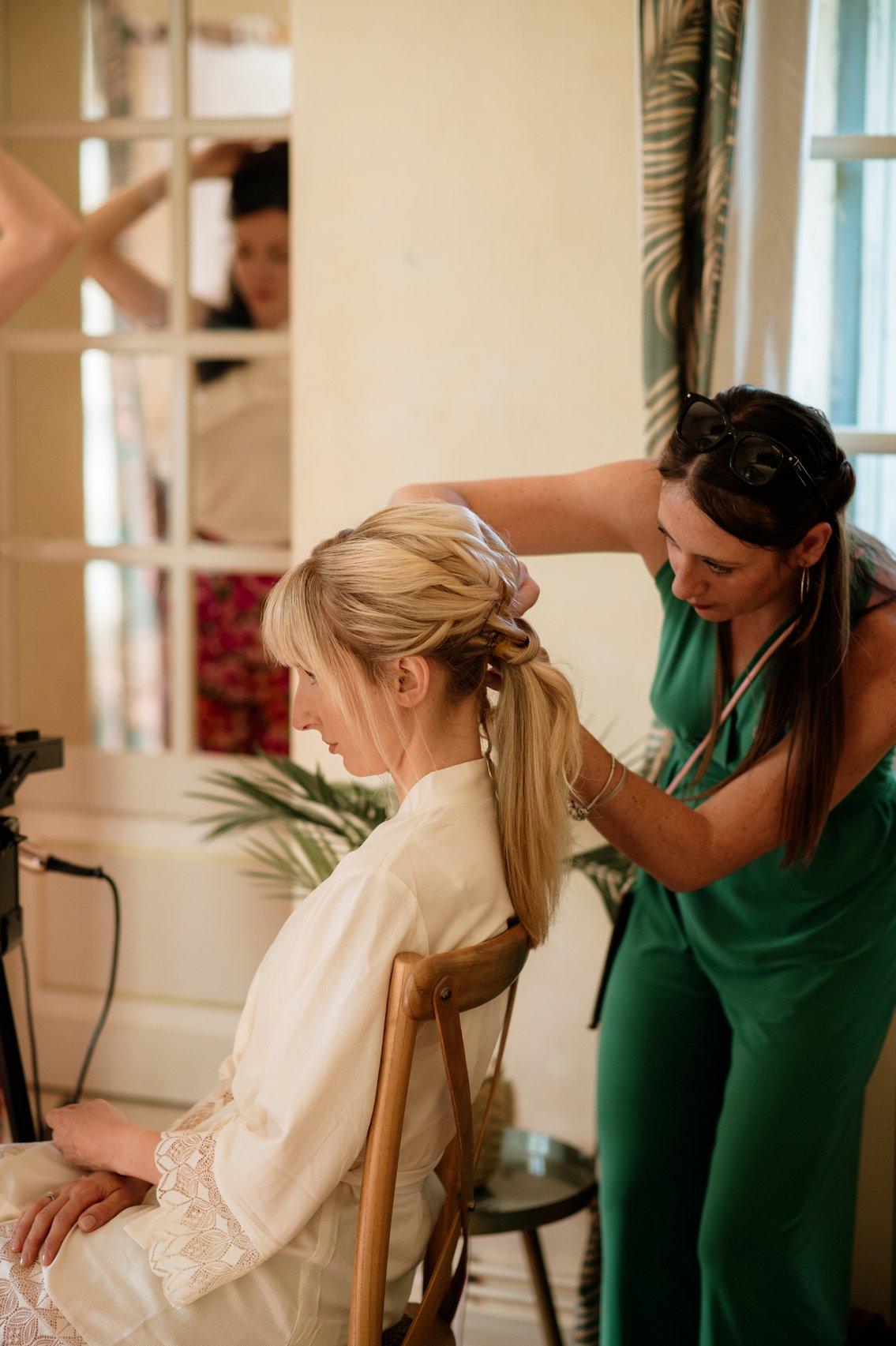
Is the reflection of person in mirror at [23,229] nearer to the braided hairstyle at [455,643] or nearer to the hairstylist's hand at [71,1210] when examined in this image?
the braided hairstyle at [455,643]

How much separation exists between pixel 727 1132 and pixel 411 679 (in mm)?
802

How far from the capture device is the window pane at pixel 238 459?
265cm

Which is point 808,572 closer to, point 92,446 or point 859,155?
point 859,155

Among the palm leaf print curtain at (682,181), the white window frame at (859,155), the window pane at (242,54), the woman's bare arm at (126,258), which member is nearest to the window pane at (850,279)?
the white window frame at (859,155)

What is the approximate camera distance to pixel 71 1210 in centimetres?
109

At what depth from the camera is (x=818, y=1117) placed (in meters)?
1.50

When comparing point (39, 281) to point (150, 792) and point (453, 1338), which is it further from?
point (453, 1338)

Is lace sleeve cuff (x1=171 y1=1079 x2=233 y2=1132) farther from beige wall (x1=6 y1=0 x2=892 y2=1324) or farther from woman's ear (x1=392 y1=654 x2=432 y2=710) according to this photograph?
beige wall (x1=6 y1=0 x2=892 y2=1324)

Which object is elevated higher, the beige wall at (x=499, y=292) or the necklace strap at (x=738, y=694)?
the beige wall at (x=499, y=292)

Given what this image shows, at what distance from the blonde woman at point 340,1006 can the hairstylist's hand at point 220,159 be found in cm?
179

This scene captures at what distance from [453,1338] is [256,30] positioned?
2.52 metres

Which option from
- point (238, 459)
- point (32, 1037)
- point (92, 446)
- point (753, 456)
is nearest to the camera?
point (753, 456)

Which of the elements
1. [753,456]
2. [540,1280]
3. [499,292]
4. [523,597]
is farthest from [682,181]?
[540,1280]

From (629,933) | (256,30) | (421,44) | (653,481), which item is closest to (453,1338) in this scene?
(629,933)
